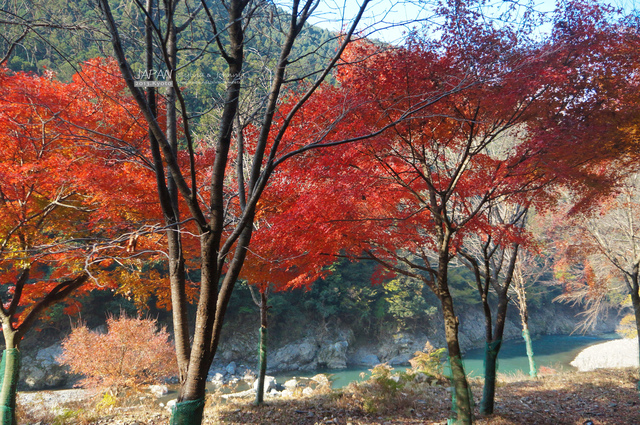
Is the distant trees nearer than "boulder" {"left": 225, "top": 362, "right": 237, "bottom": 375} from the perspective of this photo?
Yes

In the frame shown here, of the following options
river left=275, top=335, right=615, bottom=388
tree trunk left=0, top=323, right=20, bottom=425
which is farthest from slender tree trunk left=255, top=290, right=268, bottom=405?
river left=275, top=335, right=615, bottom=388

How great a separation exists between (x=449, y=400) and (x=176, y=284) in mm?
6767

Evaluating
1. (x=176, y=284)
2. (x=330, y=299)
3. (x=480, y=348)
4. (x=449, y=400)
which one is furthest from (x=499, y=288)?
(x=480, y=348)

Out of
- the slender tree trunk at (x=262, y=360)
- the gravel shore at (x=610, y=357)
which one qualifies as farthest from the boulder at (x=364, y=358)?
the slender tree trunk at (x=262, y=360)

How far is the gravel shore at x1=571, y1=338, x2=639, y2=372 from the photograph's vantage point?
16.2 metres

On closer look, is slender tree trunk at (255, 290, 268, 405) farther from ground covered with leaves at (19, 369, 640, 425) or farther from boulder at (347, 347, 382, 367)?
boulder at (347, 347, 382, 367)

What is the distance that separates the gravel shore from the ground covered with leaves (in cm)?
1021

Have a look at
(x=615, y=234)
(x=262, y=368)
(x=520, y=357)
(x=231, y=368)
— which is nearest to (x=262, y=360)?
(x=262, y=368)

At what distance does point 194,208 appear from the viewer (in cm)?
279

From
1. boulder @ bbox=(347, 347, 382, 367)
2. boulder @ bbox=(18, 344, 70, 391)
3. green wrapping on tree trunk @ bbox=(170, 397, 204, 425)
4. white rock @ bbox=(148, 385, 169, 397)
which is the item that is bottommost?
boulder @ bbox=(347, 347, 382, 367)

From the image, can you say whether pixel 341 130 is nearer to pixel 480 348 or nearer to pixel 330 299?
pixel 330 299

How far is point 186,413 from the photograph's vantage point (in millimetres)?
2602

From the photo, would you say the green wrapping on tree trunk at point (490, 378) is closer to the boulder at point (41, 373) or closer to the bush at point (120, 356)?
the bush at point (120, 356)

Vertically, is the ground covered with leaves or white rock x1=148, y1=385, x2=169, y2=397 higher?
the ground covered with leaves
